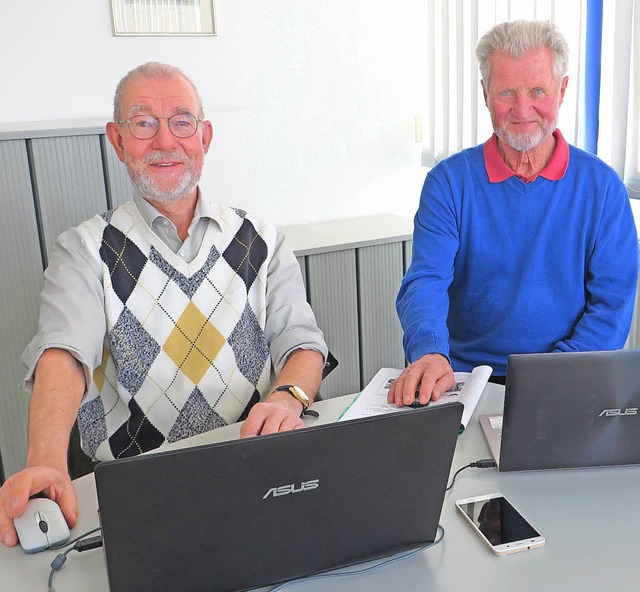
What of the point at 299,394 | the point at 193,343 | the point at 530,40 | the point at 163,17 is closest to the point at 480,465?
the point at 299,394

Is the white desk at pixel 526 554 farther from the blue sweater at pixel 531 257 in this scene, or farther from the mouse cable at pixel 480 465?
the blue sweater at pixel 531 257

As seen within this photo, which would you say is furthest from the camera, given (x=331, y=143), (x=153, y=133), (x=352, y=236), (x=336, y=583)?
(x=331, y=143)

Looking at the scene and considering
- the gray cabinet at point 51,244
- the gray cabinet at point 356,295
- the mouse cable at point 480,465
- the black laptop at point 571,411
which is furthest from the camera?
the gray cabinet at point 356,295

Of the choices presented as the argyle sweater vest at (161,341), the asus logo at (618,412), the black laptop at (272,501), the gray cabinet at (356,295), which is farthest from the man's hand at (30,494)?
the gray cabinet at (356,295)

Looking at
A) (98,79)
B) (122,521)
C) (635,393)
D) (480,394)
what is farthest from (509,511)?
(98,79)

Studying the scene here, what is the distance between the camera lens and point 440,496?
905mm

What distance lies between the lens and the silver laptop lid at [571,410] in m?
1.03

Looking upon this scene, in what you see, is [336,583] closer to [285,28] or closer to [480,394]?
[480,394]

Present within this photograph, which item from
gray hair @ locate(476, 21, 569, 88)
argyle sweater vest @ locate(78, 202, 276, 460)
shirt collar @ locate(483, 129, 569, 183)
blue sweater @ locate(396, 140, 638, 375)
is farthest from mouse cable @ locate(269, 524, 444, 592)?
gray hair @ locate(476, 21, 569, 88)

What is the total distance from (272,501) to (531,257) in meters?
1.17

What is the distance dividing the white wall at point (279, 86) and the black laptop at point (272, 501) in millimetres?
2293

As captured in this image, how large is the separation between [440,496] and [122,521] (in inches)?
14.8

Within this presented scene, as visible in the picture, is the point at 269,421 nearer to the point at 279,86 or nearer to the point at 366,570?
the point at 366,570

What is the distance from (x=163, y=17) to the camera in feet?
9.43
